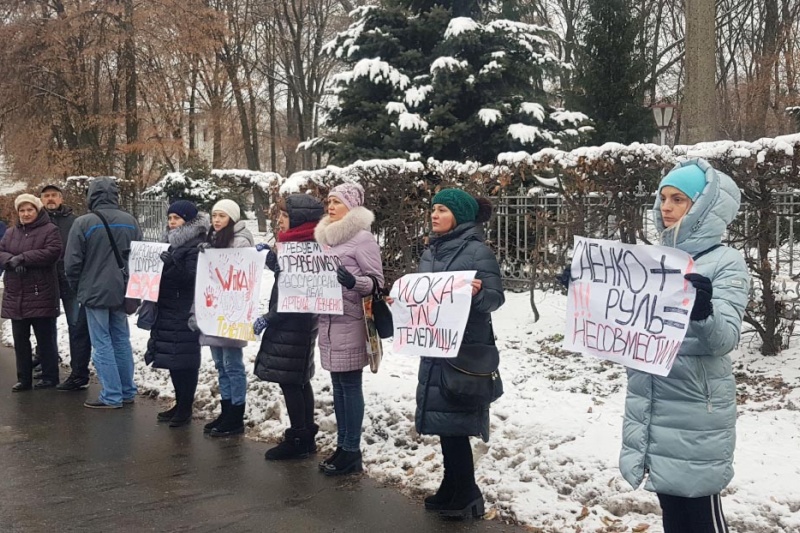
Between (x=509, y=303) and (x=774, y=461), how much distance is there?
5789 millimetres

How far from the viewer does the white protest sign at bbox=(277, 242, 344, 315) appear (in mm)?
5578

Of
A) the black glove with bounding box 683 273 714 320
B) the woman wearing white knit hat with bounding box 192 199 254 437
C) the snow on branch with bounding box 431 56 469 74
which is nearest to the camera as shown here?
the black glove with bounding box 683 273 714 320

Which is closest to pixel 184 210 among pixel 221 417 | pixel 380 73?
pixel 221 417

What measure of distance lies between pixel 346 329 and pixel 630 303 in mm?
2443

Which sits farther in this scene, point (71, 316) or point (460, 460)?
point (71, 316)

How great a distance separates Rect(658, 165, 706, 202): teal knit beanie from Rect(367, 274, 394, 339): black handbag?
2.62 metres

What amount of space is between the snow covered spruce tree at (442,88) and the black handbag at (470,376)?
8954mm

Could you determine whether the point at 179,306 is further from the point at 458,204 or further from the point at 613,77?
the point at 613,77

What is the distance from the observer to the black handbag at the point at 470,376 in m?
4.64

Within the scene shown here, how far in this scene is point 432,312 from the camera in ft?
15.8

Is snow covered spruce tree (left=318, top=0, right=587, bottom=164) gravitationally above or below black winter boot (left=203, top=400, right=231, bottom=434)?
above

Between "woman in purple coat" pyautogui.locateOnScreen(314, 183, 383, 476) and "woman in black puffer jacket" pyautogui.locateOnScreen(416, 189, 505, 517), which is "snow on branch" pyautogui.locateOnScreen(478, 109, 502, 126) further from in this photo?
"woman in black puffer jacket" pyautogui.locateOnScreen(416, 189, 505, 517)

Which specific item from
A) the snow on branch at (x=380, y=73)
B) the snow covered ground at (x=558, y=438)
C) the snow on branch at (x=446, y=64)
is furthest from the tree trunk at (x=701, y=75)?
the snow on branch at (x=380, y=73)

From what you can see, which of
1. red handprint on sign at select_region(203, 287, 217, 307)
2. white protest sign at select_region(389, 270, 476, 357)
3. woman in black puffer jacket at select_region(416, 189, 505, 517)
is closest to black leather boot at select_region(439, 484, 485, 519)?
woman in black puffer jacket at select_region(416, 189, 505, 517)
